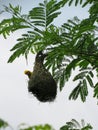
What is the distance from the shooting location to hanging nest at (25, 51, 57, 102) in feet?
14.8

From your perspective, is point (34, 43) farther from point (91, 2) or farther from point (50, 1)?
point (91, 2)

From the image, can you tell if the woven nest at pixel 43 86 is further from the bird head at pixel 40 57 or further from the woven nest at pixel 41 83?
the bird head at pixel 40 57

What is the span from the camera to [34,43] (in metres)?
4.41

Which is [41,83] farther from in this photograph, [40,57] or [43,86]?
[40,57]

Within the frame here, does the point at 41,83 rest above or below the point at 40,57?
below

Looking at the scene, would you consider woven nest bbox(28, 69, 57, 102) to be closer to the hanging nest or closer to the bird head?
the hanging nest

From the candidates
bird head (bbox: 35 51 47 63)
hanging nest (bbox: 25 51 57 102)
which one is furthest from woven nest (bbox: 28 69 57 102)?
bird head (bbox: 35 51 47 63)

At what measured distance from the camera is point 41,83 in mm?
4516

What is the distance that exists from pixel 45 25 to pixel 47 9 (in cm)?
20

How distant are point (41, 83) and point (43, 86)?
42 mm

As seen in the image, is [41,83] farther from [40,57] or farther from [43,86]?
[40,57]

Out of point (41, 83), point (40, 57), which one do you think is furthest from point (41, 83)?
point (40, 57)

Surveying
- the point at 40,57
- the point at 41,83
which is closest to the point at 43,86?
the point at 41,83

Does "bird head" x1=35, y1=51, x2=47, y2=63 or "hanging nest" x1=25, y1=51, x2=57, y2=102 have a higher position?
"bird head" x1=35, y1=51, x2=47, y2=63
